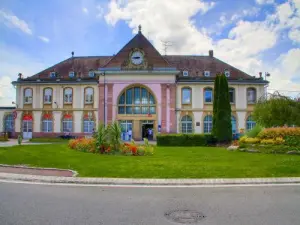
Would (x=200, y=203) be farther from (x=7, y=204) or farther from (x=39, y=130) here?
(x=39, y=130)

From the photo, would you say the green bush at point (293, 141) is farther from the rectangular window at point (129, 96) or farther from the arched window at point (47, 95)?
the arched window at point (47, 95)

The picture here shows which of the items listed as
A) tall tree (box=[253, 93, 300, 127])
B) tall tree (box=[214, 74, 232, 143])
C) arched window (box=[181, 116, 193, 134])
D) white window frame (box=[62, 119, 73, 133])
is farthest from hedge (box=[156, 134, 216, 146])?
white window frame (box=[62, 119, 73, 133])

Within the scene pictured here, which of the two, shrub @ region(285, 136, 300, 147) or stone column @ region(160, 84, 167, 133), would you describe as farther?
stone column @ region(160, 84, 167, 133)

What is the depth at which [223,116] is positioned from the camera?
1014 inches

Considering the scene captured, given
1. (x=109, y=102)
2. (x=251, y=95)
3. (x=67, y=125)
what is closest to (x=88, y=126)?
(x=67, y=125)

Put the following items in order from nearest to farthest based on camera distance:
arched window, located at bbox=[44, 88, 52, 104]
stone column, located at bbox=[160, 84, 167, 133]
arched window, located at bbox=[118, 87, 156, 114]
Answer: stone column, located at bbox=[160, 84, 167, 133] < arched window, located at bbox=[118, 87, 156, 114] < arched window, located at bbox=[44, 88, 52, 104]

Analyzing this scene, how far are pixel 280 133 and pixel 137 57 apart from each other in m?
24.9

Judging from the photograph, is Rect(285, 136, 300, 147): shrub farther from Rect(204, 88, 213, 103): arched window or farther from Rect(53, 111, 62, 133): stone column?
Rect(53, 111, 62, 133): stone column

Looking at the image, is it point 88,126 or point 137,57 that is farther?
point 88,126

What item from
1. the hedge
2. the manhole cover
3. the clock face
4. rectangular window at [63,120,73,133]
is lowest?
the manhole cover

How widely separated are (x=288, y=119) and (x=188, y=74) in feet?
55.9

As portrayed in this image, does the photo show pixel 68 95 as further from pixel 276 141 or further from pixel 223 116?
pixel 276 141

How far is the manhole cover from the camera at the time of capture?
524cm

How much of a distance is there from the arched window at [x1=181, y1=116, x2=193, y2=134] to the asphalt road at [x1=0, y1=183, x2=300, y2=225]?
101 ft
